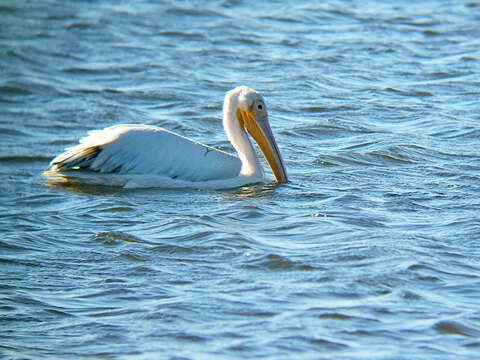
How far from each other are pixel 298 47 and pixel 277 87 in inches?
82.4

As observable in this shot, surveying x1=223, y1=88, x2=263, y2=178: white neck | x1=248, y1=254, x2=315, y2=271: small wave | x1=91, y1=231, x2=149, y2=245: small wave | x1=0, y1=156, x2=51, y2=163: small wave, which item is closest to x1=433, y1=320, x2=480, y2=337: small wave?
x1=248, y1=254, x2=315, y2=271: small wave

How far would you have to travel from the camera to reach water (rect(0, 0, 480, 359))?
4.01 meters

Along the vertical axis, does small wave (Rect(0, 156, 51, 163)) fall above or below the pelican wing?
below

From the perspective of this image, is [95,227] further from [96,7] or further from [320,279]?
[96,7]

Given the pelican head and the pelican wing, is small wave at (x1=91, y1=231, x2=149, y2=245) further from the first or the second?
the pelican head

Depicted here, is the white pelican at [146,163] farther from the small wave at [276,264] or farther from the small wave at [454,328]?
the small wave at [454,328]

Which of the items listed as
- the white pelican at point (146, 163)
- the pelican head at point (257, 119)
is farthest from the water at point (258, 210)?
the pelican head at point (257, 119)

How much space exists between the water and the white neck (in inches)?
8.4

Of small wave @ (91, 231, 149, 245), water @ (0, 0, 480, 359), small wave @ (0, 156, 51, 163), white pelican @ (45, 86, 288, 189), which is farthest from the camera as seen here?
small wave @ (0, 156, 51, 163)

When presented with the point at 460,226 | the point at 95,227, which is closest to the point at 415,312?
the point at 460,226

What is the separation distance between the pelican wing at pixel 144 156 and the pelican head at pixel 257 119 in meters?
0.42

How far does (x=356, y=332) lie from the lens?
3.92 meters

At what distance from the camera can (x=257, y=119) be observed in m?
7.04

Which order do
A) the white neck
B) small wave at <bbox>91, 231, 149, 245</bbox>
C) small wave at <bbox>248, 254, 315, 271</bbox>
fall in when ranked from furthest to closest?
1. the white neck
2. small wave at <bbox>91, 231, 149, 245</bbox>
3. small wave at <bbox>248, 254, 315, 271</bbox>
